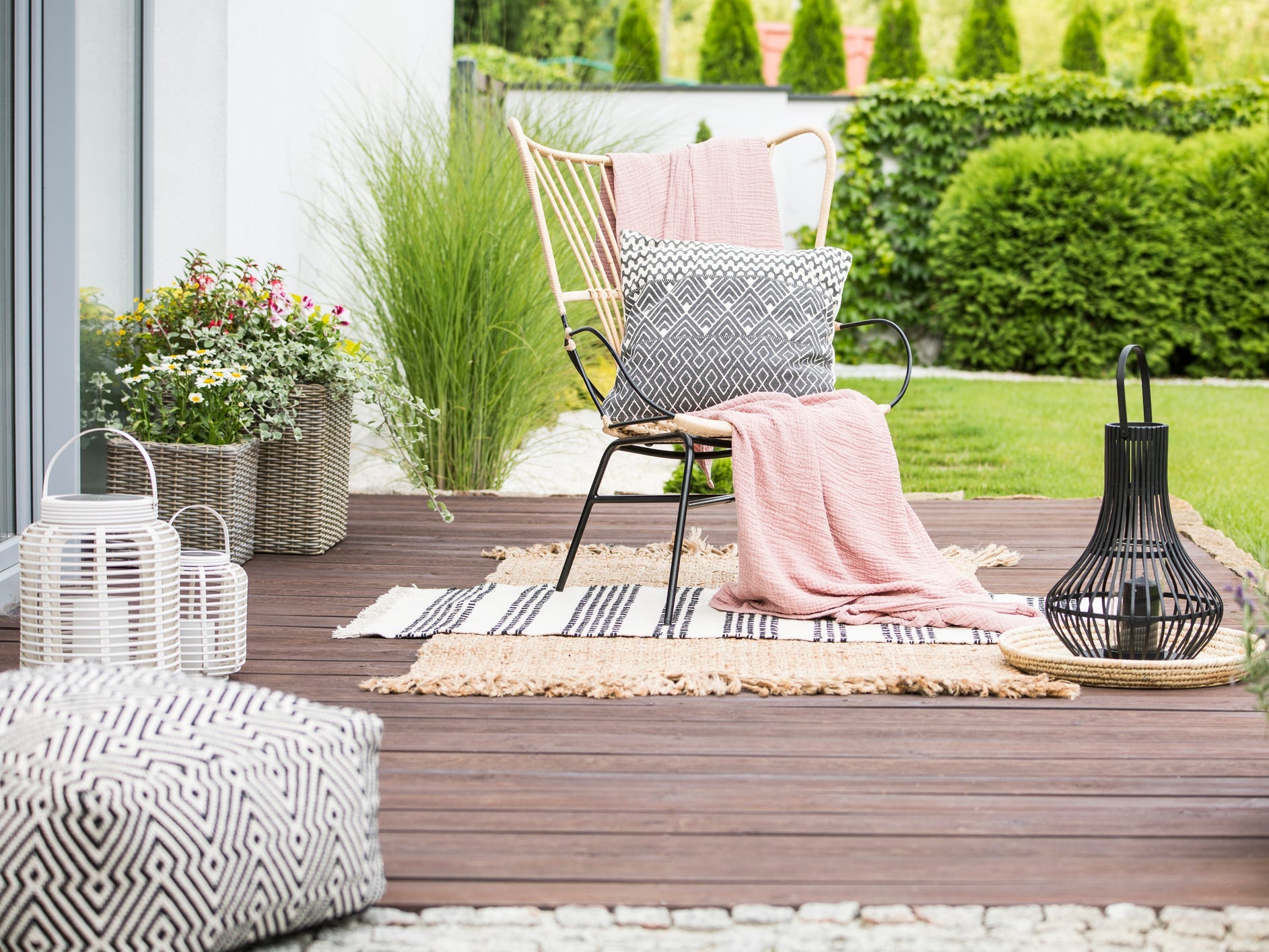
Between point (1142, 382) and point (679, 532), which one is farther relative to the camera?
point (679, 532)

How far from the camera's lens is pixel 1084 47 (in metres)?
11.7

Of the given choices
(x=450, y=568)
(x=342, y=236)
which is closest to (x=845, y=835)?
(x=450, y=568)

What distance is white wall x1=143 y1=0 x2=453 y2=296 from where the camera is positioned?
3758 millimetres

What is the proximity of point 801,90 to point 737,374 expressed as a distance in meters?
9.39

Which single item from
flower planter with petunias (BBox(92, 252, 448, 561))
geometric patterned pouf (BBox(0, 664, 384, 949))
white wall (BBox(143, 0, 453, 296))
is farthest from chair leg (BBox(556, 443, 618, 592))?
white wall (BBox(143, 0, 453, 296))

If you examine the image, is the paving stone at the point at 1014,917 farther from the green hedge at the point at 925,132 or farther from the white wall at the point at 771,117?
the green hedge at the point at 925,132

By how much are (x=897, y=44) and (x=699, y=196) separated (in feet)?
28.2

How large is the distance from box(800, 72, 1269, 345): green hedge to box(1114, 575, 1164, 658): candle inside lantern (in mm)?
6825

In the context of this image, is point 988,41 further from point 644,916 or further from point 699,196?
point 644,916

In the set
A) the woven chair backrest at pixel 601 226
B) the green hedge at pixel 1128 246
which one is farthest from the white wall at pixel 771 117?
the woven chair backrest at pixel 601 226

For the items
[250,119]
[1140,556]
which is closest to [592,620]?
[1140,556]

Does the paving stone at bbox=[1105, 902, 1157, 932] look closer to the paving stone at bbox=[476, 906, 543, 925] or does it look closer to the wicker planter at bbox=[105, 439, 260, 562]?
the paving stone at bbox=[476, 906, 543, 925]

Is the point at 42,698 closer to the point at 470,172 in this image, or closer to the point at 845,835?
the point at 845,835

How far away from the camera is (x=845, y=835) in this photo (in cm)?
160
